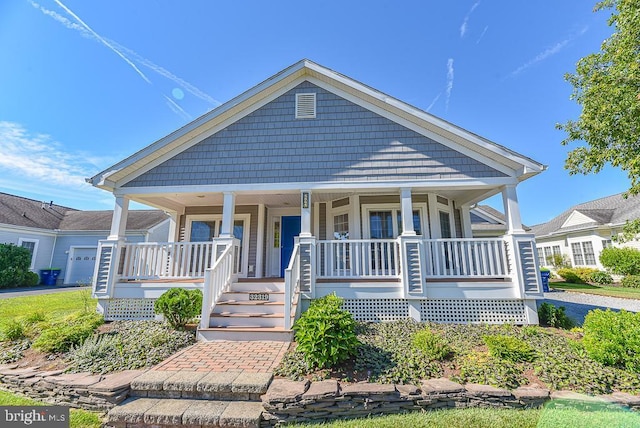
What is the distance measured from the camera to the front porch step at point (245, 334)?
17.5 feet

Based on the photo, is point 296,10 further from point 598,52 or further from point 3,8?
point 598,52

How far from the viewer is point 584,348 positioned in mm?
4434

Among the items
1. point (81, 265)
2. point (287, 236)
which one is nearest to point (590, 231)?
point (287, 236)

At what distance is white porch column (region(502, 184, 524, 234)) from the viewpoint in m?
6.33

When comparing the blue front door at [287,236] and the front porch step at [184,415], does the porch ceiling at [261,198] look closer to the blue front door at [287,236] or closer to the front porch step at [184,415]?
the blue front door at [287,236]

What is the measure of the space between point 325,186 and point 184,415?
5.05 meters

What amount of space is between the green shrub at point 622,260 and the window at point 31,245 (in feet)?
116

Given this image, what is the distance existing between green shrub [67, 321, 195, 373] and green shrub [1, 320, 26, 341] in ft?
5.10

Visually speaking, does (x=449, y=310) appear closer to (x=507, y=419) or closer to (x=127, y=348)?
(x=507, y=419)

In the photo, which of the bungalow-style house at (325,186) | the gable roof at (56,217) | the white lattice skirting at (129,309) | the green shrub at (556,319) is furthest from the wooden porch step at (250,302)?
the gable roof at (56,217)

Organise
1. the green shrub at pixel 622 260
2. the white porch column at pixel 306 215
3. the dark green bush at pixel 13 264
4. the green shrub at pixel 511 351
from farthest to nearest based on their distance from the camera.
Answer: the green shrub at pixel 622 260 → the dark green bush at pixel 13 264 → the white porch column at pixel 306 215 → the green shrub at pixel 511 351

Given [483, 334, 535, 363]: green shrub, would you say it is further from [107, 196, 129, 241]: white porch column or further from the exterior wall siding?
[107, 196, 129, 241]: white porch column

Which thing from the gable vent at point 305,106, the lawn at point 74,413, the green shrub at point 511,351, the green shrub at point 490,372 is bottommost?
the lawn at point 74,413

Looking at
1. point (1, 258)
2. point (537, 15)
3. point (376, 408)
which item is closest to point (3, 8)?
point (376, 408)
